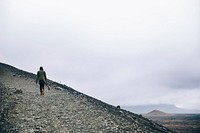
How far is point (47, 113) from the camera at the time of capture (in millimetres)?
19344

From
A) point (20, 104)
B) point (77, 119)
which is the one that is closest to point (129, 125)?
point (77, 119)

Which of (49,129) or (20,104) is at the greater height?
(20,104)

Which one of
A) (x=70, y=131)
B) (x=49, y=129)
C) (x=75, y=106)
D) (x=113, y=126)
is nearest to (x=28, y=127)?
(x=49, y=129)

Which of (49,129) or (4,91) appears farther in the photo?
(4,91)

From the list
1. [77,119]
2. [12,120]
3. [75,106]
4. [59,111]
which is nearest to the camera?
[12,120]

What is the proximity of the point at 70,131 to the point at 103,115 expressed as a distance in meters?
5.17

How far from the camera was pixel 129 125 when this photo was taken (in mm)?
19625

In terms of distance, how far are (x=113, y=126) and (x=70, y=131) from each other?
3.20 metres

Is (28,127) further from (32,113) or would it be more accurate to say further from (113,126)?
(113,126)

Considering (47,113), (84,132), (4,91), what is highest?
(4,91)

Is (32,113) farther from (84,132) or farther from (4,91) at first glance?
(4,91)

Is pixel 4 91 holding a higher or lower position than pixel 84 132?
higher

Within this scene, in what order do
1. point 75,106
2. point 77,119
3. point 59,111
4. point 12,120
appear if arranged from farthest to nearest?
point 75,106, point 59,111, point 77,119, point 12,120

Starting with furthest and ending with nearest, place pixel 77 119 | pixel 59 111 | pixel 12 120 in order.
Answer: pixel 59 111 < pixel 77 119 < pixel 12 120
